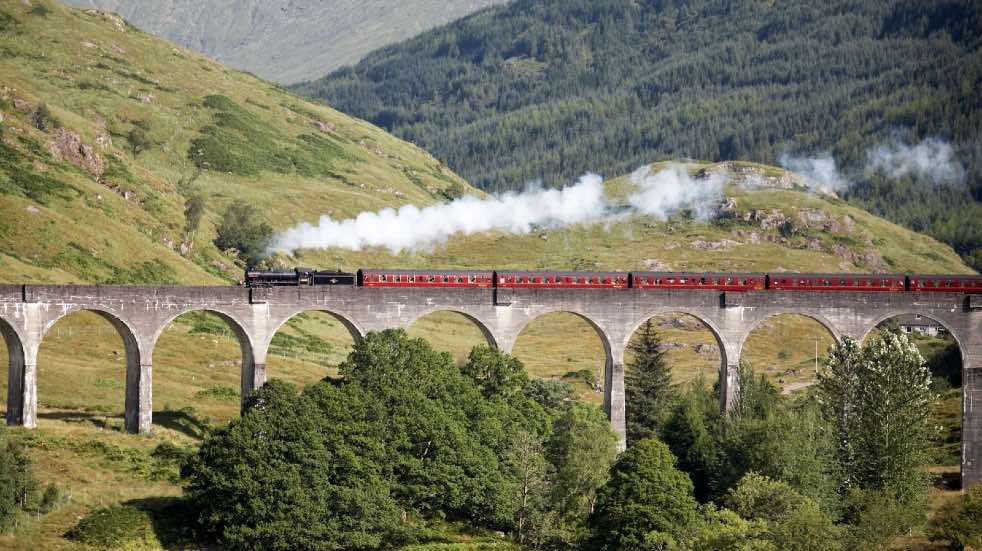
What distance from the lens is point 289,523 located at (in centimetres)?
6806

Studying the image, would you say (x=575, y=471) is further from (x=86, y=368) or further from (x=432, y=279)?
(x=86, y=368)

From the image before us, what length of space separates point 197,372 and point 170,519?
36.7 m

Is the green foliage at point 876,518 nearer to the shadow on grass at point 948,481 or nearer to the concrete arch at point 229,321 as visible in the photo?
the shadow on grass at point 948,481

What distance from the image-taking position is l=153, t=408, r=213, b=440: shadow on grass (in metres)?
90.1

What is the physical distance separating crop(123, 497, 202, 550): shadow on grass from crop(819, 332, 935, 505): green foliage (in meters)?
40.9

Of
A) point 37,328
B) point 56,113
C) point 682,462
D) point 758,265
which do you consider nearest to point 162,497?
point 37,328

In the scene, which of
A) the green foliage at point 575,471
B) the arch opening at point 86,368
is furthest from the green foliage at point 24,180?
the green foliage at point 575,471

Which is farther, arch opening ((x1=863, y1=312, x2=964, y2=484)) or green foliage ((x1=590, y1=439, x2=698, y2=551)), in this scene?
arch opening ((x1=863, y1=312, x2=964, y2=484))

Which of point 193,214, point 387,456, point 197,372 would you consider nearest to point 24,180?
point 193,214

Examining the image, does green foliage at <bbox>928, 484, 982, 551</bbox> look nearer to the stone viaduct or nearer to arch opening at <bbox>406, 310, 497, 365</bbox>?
the stone viaduct

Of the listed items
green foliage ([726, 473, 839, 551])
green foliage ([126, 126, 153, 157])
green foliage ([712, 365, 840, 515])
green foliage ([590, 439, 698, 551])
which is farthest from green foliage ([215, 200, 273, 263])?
green foliage ([590, 439, 698, 551])

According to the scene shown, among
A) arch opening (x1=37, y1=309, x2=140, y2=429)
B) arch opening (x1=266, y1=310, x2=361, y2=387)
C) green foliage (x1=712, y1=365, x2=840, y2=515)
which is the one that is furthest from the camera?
arch opening (x1=266, y1=310, x2=361, y2=387)

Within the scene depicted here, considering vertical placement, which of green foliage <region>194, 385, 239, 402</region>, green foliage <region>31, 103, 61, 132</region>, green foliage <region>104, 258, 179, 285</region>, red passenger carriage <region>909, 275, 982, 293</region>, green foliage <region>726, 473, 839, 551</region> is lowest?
green foliage <region>726, 473, 839, 551</region>

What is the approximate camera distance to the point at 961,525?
73938 mm
